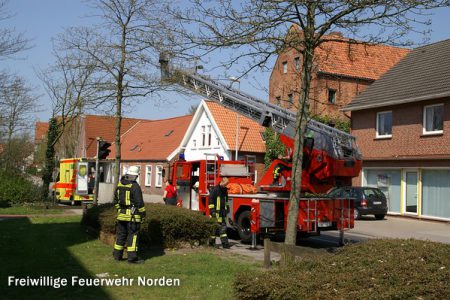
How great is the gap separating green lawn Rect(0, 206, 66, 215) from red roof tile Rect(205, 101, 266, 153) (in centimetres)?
1612

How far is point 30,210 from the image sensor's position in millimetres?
22531

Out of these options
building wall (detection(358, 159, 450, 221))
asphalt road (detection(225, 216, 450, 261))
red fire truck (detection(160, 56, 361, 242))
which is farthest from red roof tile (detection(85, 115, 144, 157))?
red fire truck (detection(160, 56, 361, 242))

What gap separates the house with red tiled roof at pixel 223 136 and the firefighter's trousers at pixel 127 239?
83.1 ft

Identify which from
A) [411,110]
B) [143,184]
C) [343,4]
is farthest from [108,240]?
[143,184]

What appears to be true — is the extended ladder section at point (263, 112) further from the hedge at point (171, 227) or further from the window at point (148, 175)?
the window at point (148, 175)

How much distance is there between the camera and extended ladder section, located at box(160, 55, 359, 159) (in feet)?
41.5

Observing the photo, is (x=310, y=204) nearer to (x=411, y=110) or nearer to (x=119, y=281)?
(x=119, y=281)

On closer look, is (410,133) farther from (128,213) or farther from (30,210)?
(128,213)

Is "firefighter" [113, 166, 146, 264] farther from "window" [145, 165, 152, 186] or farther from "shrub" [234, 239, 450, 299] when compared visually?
"window" [145, 165, 152, 186]

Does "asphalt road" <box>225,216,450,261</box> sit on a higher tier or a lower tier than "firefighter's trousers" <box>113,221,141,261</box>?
lower

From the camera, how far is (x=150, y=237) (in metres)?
11.0

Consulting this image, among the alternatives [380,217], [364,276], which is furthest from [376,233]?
[364,276]

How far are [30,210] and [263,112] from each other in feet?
43.9

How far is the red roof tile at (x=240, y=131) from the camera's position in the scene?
37.7 m
